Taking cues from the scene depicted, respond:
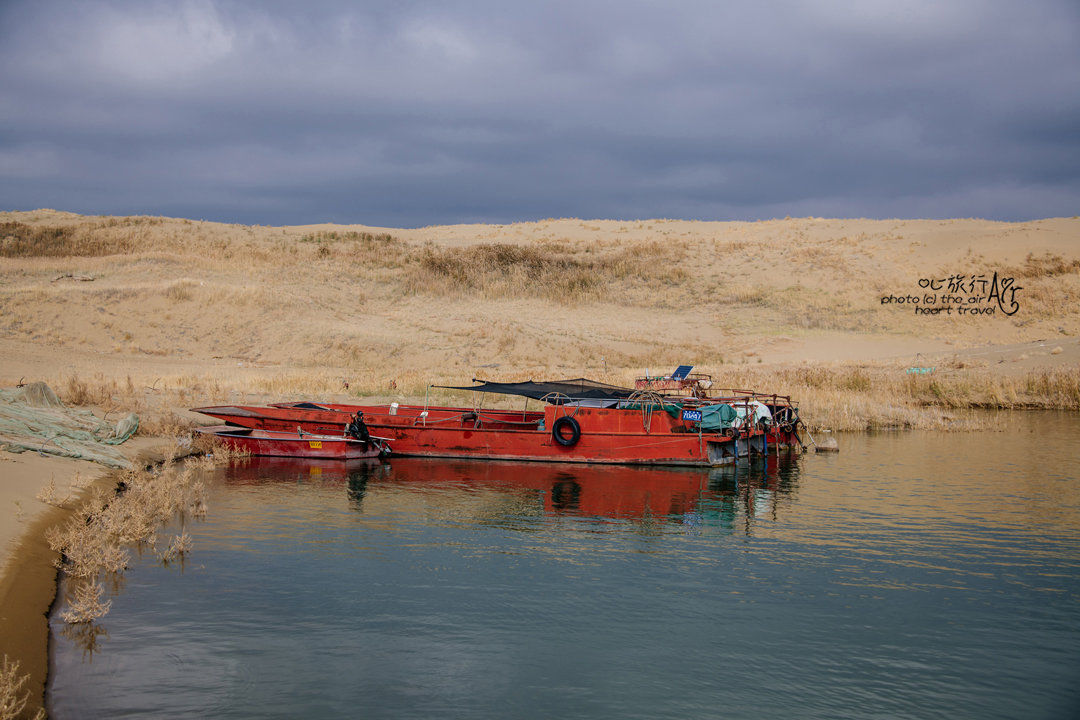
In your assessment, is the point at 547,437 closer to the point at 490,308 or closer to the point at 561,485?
the point at 561,485

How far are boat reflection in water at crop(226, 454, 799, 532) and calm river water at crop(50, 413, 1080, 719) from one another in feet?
0.49

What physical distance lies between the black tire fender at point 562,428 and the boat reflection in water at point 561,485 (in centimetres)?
66

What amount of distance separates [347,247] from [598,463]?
151 feet

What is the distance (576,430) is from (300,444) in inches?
281

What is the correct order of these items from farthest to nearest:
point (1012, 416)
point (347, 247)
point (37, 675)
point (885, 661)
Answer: point (347, 247), point (1012, 416), point (885, 661), point (37, 675)

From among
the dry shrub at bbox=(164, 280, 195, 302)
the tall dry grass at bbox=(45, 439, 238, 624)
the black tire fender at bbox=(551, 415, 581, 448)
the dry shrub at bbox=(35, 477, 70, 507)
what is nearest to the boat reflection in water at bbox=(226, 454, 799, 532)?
the black tire fender at bbox=(551, 415, 581, 448)

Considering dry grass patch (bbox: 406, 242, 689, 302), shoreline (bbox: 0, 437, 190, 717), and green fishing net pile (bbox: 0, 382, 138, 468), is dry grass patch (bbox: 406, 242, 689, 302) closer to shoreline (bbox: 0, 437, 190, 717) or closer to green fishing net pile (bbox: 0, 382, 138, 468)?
green fishing net pile (bbox: 0, 382, 138, 468)

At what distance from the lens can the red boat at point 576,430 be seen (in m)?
21.8

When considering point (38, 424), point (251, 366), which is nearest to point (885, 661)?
point (38, 424)

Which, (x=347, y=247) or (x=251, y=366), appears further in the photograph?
(x=347, y=247)

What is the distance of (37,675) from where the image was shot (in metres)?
8.14

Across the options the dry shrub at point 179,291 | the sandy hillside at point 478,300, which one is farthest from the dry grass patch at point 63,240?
the dry shrub at point 179,291

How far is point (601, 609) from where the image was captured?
11016mm

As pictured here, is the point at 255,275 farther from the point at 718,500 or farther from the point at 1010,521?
the point at 1010,521
